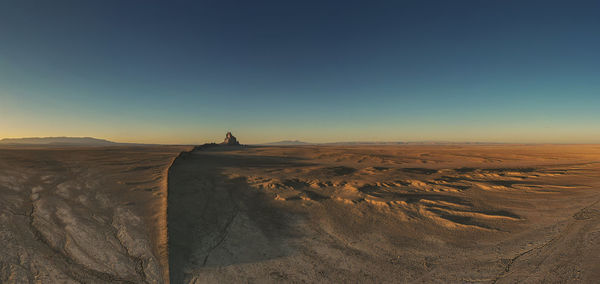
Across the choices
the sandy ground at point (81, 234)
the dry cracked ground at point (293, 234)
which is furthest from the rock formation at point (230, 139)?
the sandy ground at point (81, 234)

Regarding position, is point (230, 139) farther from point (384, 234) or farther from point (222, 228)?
point (384, 234)

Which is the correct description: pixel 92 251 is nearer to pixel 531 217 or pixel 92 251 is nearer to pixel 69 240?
pixel 69 240

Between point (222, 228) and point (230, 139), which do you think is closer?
point (222, 228)

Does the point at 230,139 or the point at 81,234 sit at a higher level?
the point at 230,139

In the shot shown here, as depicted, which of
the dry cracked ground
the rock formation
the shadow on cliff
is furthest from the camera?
the rock formation

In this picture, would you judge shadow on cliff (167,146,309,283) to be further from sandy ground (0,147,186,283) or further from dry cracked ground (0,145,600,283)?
sandy ground (0,147,186,283)

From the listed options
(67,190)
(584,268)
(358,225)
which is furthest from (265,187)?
(584,268)

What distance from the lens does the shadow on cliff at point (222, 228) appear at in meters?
3.77

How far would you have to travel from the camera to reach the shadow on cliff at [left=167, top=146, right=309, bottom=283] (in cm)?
377

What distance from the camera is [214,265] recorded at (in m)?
3.58

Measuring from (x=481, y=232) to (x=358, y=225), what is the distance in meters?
2.63

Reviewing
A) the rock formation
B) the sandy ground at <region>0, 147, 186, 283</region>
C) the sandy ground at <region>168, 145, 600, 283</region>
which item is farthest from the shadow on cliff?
Answer: the rock formation

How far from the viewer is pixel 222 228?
4.98 m

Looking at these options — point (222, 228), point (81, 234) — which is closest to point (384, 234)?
point (222, 228)
